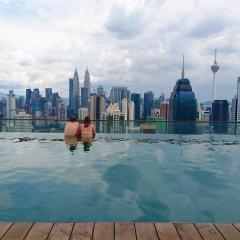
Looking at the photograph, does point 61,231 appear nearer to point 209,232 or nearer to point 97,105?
point 209,232

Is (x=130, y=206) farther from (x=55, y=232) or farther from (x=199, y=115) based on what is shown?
(x=199, y=115)

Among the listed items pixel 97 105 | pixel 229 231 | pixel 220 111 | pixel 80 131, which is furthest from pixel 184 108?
pixel 229 231

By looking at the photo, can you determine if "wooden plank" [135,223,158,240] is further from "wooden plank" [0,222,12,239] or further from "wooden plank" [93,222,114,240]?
"wooden plank" [0,222,12,239]

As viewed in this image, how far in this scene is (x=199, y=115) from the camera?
267ft

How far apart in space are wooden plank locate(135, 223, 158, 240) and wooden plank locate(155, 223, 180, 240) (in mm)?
70

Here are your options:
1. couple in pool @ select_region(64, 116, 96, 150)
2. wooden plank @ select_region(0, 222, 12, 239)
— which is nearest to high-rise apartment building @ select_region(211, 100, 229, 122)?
couple in pool @ select_region(64, 116, 96, 150)

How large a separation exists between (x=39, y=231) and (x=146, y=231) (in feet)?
4.82

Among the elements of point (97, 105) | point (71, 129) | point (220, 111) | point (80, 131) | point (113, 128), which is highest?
point (97, 105)

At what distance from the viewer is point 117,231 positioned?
4449 millimetres

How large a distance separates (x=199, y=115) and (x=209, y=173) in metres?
70.8

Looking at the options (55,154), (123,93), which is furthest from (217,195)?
(123,93)

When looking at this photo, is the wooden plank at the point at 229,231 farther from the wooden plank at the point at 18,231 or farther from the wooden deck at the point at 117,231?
the wooden plank at the point at 18,231

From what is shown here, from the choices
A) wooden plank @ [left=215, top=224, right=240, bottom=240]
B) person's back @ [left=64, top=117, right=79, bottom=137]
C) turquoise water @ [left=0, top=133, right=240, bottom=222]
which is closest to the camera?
wooden plank @ [left=215, top=224, right=240, bottom=240]

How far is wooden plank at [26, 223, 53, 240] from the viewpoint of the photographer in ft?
13.8
